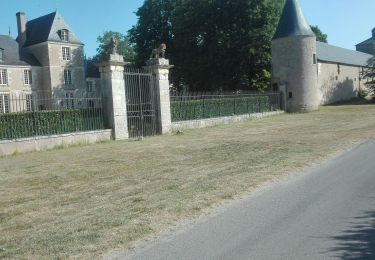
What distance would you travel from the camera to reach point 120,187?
7.52m

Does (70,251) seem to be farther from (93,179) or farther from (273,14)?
(273,14)

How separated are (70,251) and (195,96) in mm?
18870

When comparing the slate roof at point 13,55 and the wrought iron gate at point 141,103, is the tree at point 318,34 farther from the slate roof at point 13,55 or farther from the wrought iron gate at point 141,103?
the wrought iron gate at point 141,103

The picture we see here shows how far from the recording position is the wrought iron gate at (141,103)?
58.2ft

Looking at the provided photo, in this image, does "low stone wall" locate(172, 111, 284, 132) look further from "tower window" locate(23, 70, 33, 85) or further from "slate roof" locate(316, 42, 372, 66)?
"tower window" locate(23, 70, 33, 85)

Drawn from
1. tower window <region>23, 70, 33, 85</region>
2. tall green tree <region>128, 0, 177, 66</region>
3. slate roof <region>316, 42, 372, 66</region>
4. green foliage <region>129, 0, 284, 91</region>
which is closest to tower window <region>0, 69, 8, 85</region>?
tower window <region>23, 70, 33, 85</region>

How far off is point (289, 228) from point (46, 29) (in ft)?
150

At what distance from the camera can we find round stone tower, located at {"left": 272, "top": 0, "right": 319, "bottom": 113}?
33250 millimetres

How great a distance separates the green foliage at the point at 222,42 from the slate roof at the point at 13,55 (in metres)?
12.9

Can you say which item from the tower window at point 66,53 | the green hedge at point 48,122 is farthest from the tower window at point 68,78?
the green hedge at point 48,122

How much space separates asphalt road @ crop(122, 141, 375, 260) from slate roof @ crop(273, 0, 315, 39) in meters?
28.2

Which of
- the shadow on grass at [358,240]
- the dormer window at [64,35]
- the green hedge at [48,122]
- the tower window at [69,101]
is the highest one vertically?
the dormer window at [64,35]

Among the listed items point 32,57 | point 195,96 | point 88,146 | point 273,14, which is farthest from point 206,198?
point 32,57

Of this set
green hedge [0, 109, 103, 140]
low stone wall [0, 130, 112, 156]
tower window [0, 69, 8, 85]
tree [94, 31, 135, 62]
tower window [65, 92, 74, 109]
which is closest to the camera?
low stone wall [0, 130, 112, 156]
